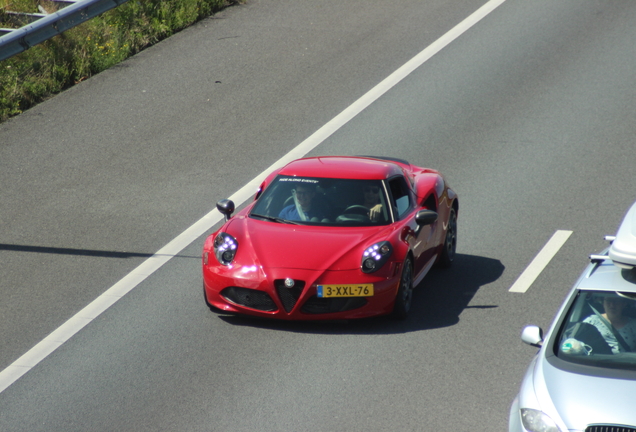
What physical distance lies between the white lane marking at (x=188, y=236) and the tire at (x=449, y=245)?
315 centimetres

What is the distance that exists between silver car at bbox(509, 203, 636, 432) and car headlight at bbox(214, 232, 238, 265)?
3.54 metres

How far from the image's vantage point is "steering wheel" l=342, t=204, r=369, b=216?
9.82 meters

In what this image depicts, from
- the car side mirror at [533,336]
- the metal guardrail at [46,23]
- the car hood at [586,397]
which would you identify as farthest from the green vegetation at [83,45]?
the car hood at [586,397]

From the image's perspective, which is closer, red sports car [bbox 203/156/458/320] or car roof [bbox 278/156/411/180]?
red sports car [bbox 203/156/458/320]

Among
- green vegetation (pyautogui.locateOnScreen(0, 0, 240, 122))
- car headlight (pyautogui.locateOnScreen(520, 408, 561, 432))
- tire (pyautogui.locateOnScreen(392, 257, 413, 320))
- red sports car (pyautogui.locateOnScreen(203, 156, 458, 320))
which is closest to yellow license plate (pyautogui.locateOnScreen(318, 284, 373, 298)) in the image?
red sports car (pyautogui.locateOnScreen(203, 156, 458, 320))

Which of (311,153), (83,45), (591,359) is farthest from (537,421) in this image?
(83,45)

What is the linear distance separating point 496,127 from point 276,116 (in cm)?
376

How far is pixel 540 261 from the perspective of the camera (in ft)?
35.9

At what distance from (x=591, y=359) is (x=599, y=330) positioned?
1.09 ft

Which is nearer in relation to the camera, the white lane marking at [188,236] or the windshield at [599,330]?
the windshield at [599,330]

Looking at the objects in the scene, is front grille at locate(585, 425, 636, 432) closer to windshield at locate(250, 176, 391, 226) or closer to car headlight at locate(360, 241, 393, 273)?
car headlight at locate(360, 241, 393, 273)

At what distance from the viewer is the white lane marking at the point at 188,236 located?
28.6 feet

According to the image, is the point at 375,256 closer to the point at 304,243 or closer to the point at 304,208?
the point at 304,243

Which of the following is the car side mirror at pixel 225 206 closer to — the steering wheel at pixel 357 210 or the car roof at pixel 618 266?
the steering wheel at pixel 357 210
